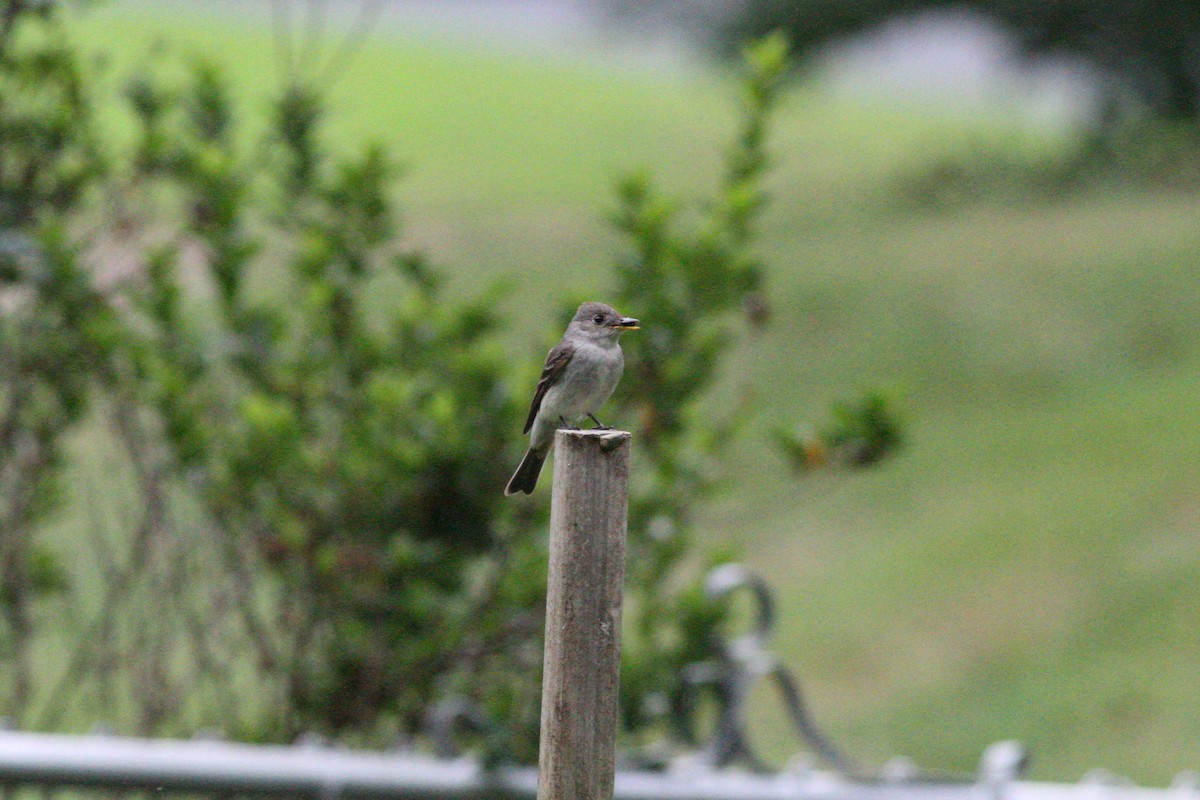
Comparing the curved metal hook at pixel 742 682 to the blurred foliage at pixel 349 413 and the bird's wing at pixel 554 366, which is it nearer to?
the blurred foliage at pixel 349 413

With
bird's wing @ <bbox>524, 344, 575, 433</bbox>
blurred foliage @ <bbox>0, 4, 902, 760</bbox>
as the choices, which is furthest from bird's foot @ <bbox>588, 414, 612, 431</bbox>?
blurred foliage @ <bbox>0, 4, 902, 760</bbox>

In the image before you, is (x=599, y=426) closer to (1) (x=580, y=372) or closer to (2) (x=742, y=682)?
(1) (x=580, y=372)

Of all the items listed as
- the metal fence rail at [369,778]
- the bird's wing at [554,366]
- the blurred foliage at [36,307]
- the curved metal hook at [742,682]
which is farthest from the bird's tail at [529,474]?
the blurred foliage at [36,307]

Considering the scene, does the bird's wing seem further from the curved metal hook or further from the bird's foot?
the curved metal hook

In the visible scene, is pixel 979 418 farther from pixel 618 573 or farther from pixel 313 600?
pixel 618 573

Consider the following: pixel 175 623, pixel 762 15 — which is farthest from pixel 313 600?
pixel 762 15
